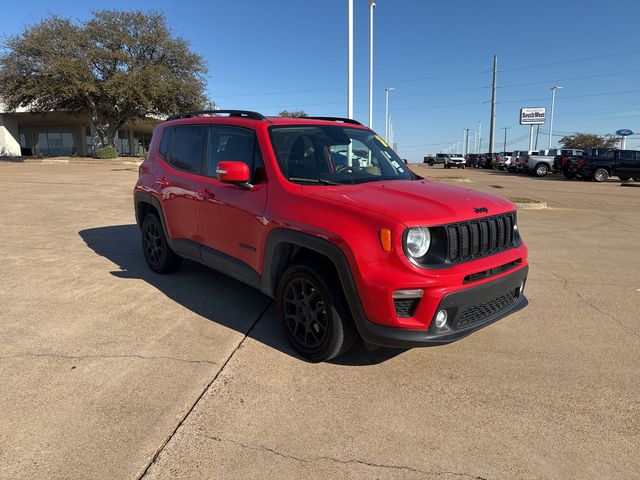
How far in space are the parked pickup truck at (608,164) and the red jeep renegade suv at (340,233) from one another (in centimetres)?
2686

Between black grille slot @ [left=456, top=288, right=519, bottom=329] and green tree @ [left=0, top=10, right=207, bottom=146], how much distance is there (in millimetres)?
36481

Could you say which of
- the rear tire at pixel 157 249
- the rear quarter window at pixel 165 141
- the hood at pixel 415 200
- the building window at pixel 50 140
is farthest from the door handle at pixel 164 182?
the building window at pixel 50 140

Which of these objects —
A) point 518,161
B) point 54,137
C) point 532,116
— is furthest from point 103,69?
point 532,116

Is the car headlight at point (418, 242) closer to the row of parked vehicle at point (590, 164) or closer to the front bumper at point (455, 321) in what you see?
the front bumper at point (455, 321)

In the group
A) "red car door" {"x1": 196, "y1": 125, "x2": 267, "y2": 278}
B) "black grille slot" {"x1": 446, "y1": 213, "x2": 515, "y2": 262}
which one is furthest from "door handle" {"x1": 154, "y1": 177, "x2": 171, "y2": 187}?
"black grille slot" {"x1": 446, "y1": 213, "x2": 515, "y2": 262}

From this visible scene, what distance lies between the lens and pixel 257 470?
2.45 m

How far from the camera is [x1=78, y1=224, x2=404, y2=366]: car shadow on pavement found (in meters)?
3.86

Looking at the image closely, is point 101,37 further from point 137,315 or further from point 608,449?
point 608,449

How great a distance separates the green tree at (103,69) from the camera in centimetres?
3401

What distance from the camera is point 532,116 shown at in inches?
3002

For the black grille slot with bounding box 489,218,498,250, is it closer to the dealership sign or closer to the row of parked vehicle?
the row of parked vehicle

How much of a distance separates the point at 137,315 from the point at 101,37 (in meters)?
39.0

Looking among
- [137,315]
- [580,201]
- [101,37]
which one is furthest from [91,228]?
[101,37]

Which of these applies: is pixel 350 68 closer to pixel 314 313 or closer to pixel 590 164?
pixel 314 313
